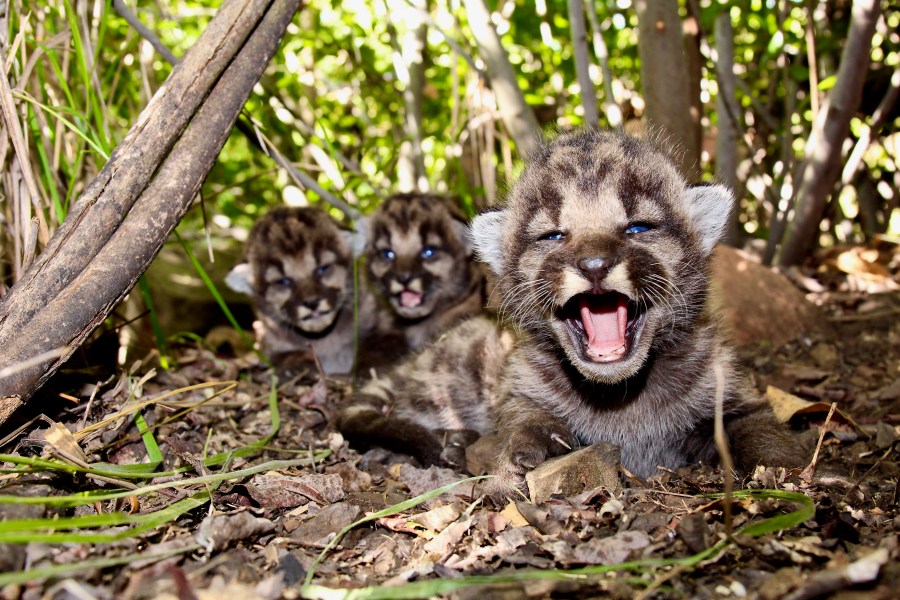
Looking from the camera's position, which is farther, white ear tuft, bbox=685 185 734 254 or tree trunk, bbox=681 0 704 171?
tree trunk, bbox=681 0 704 171

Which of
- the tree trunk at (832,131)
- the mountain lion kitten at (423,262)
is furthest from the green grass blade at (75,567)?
the tree trunk at (832,131)

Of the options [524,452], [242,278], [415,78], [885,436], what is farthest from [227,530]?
[415,78]

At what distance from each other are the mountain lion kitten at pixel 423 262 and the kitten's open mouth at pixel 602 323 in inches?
97.3

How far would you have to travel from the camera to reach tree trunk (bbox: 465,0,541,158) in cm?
500

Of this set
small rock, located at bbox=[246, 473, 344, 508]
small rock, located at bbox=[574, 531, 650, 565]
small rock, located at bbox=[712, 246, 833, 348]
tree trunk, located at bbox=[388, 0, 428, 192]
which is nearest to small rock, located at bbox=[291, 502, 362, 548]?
small rock, located at bbox=[246, 473, 344, 508]

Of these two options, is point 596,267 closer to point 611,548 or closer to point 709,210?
point 709,210

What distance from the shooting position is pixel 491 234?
3766 millimetres

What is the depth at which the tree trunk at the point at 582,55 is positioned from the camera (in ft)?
16.1

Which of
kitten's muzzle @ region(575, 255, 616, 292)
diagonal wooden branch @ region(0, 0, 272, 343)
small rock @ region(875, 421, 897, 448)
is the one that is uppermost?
diagonal wooden branch @ region(0, 0, 272, 343)

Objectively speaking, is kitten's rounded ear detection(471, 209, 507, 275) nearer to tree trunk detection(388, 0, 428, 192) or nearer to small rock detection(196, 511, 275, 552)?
small rock detection(196, 511, 275, 552)

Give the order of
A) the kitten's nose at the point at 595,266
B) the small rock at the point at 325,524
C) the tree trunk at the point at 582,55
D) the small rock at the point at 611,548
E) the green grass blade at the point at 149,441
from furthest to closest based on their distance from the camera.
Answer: the tree trunk at the point at 582,55 < the green grass blade at the point at 149,441 < the kitten's nose at the point at 595,266 < the small rock at the point at 325,524 < the small rock at the point at 611,548

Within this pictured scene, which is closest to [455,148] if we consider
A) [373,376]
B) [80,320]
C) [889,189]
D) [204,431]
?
[373,376]

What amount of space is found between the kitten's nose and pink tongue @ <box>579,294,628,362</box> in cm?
35

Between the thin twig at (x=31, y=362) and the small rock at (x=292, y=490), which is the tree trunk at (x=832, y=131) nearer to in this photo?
the small rock at (x=292, y=490)
